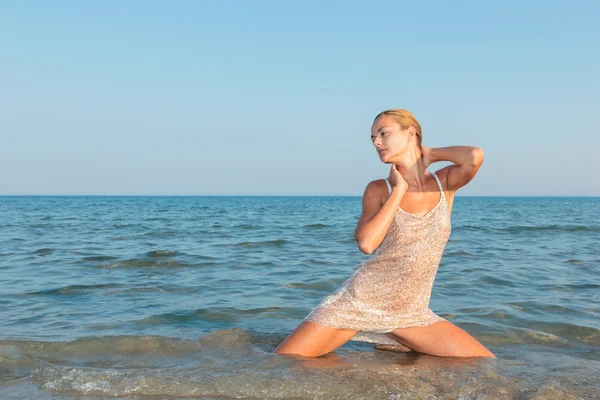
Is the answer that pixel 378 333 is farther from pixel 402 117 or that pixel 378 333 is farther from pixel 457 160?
pixel 402 117

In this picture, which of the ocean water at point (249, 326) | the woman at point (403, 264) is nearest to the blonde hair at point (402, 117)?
the woman at point (403, 264)

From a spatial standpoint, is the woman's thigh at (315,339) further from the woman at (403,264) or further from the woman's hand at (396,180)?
the woman's hand at (396,180)

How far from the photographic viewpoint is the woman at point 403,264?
4484 millimetres

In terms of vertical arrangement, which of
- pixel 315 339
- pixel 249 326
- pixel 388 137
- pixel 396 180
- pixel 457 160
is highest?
pixel 388 137

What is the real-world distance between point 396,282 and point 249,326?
7.70 ft

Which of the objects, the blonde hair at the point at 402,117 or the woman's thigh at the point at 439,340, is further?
the woman's thigh at the point at 439,340

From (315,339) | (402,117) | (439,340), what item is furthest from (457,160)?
(315,339)

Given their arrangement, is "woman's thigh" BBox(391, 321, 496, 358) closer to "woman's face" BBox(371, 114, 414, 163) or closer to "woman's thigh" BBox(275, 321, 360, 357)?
"woman's thigh" BBox(275, 321, 360, 357)

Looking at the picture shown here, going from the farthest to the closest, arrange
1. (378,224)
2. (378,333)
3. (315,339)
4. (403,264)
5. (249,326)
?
1. (249,326)
2. (378,333)
3. (315,339)
4. (403,264)
5. (378,224)

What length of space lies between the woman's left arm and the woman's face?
27 cm

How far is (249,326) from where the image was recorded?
6355 millimetres

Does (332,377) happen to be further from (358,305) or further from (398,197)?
(398,197)

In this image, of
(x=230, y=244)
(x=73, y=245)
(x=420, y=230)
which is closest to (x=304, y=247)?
(x=230, y=244)

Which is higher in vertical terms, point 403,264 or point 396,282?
point 403,264
